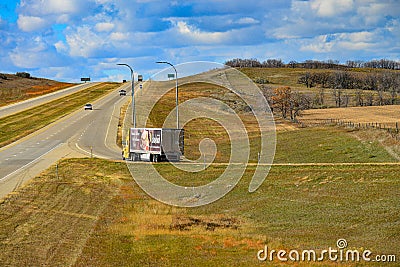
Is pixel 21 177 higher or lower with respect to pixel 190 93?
lower

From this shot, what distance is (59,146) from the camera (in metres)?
64.6

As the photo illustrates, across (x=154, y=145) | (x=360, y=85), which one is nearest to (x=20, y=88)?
(x=360, y=85)

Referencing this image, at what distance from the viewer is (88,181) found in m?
43.2

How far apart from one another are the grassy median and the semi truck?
21.9 metres

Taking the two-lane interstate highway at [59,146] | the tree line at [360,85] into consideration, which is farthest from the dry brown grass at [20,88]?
the tree line at [360,85]

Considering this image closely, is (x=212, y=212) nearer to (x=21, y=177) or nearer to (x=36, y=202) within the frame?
(x=36, y=202)

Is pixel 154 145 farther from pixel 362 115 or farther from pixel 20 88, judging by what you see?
pixel 20 88

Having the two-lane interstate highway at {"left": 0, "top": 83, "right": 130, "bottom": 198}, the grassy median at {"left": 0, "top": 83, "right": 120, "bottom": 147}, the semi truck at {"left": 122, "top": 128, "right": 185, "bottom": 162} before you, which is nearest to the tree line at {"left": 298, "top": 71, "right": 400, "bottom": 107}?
the grassy median at {"left": 0, "top": 83, "right": 120, "bottom": 147}

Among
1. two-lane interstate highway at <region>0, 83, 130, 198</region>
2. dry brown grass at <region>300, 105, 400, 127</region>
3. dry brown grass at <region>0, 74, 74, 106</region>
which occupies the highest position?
dry brown grass at <region>0, 74, 74, 106</region>

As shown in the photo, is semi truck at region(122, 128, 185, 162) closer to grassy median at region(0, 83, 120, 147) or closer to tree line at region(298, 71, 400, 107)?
grassy median at region(0, 83, 120, 147)

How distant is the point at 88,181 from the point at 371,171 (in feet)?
67.3

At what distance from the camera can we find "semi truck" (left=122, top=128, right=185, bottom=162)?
4888cm

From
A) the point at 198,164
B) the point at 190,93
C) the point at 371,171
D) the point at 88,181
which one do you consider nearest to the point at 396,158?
the point at 371,171

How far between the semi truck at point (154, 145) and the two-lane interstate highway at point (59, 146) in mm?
4470
